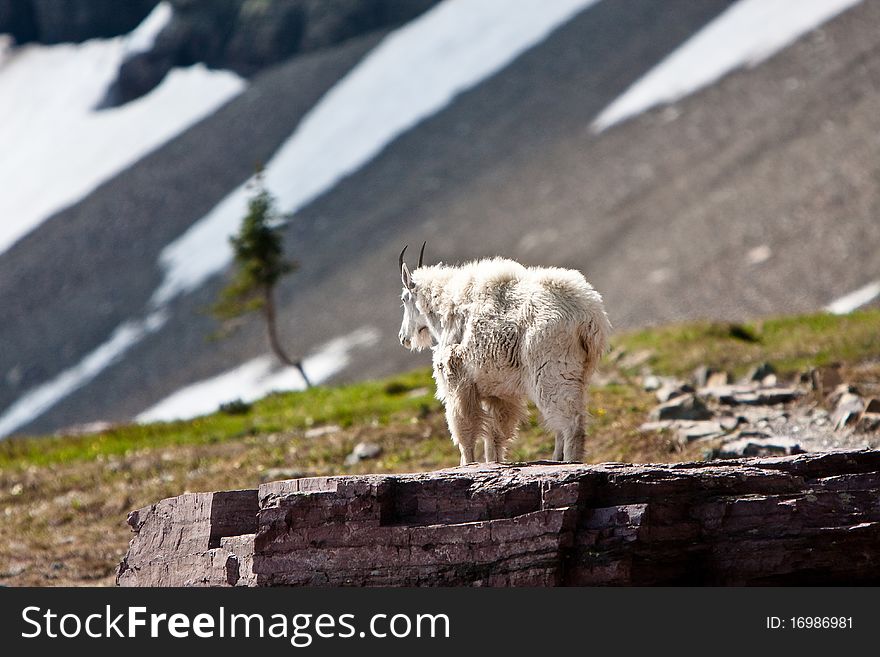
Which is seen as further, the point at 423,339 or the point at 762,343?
the point at 762,343

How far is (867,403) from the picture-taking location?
1680 centimetres

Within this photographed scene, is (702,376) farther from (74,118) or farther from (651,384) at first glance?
(74,118)

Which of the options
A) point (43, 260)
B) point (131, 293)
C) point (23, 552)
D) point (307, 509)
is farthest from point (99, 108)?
point (307, 509)

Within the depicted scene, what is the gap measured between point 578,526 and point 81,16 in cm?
12107

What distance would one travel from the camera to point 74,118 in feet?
363

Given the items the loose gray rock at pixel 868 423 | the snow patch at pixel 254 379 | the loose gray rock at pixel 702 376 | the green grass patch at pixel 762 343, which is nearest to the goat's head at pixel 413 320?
the loose gray rock at pixel 868 423

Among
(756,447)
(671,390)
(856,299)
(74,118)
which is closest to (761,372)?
(671,390)

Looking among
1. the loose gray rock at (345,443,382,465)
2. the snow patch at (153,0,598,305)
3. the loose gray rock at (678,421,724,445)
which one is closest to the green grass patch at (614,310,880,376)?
the loose gray rock at (678,421,724,445)

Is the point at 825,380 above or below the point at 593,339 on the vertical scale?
below

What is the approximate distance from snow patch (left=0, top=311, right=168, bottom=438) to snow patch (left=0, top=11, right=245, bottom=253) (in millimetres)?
21341

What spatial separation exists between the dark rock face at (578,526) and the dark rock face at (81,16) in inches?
4682

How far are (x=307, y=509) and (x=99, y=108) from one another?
4211 inches

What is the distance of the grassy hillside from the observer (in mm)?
17531

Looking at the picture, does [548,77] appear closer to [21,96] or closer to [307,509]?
[21,96]
